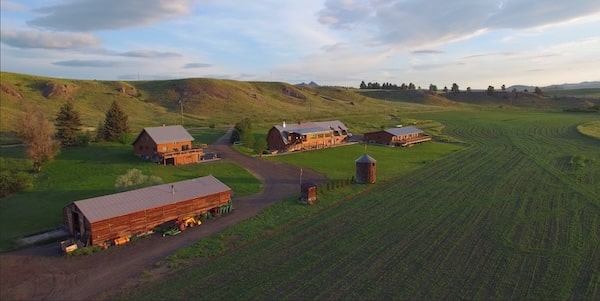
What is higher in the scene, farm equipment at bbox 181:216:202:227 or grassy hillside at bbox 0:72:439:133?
grassy hillside at bbox 0:72:439:133

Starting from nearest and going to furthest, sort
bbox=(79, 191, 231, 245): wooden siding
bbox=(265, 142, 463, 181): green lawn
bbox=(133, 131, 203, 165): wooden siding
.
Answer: bbox=(79, 191, 231, 245): wooden siding → bbox=(265, 142, 463, 181): green lawn → bbox=(133, 131, 203, 165): wooden siding

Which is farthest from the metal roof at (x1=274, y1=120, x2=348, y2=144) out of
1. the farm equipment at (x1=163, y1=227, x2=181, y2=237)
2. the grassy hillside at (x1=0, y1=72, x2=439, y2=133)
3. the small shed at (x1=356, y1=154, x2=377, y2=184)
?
the farm equipment at (x1=163, y1=227, x2=181, y2=237)

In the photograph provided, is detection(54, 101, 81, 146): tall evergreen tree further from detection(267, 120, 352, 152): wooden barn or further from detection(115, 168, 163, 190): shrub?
detection(115, 168, 163, 190): shrub

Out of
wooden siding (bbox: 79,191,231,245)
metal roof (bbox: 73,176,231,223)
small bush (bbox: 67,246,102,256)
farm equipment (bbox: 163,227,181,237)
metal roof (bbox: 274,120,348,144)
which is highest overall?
metal roof (bbox: 274,120,348,144)

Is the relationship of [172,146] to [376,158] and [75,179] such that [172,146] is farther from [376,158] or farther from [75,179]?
[376,158]

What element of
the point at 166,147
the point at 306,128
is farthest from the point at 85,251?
the point at 306,128

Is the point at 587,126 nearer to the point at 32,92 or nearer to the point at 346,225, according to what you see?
the point at 346,225
